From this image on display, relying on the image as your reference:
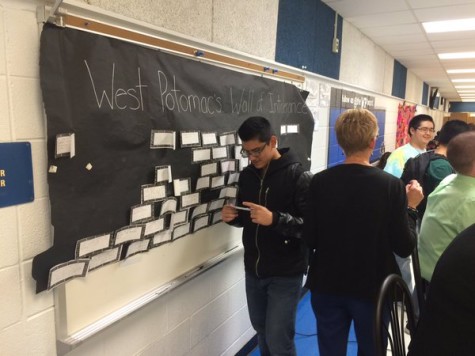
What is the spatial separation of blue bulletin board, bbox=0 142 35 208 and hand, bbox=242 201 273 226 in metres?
0.87

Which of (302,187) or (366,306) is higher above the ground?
(302,187)

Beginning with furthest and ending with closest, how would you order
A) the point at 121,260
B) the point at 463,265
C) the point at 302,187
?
the point at 302,187 < the point at 121,260 < the point at 463,265

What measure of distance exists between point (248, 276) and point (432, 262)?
85cm

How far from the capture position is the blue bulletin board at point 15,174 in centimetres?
99

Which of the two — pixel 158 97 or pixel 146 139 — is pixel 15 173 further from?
pixel 158 97

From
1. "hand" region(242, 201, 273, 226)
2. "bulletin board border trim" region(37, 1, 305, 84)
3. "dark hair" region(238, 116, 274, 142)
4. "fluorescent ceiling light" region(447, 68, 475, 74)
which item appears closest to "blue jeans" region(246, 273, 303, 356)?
"hand" region(242, 201, 273, 226)

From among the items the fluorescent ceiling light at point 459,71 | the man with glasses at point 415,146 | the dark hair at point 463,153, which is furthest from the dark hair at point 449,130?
the fluorescent ceiling light at point 459,71

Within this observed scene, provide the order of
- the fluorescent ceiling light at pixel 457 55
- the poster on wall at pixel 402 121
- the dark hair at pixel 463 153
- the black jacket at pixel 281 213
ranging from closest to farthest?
the dark hair at pixel 463 153 → the black jacket at pixel 281 213 → the fluorescent ceiling light at pixel 457 55 → the poster on wall at pixel 402 121

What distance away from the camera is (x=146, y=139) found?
4.44ft

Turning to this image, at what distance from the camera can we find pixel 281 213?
5.28 ft

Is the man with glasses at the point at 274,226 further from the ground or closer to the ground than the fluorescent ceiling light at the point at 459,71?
closer to the ground

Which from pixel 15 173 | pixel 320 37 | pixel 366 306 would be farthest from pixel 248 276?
pixel 320 37

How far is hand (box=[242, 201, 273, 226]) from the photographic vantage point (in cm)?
158

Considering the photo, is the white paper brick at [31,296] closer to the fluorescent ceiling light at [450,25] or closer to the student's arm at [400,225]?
the student's arm at [400,225]
